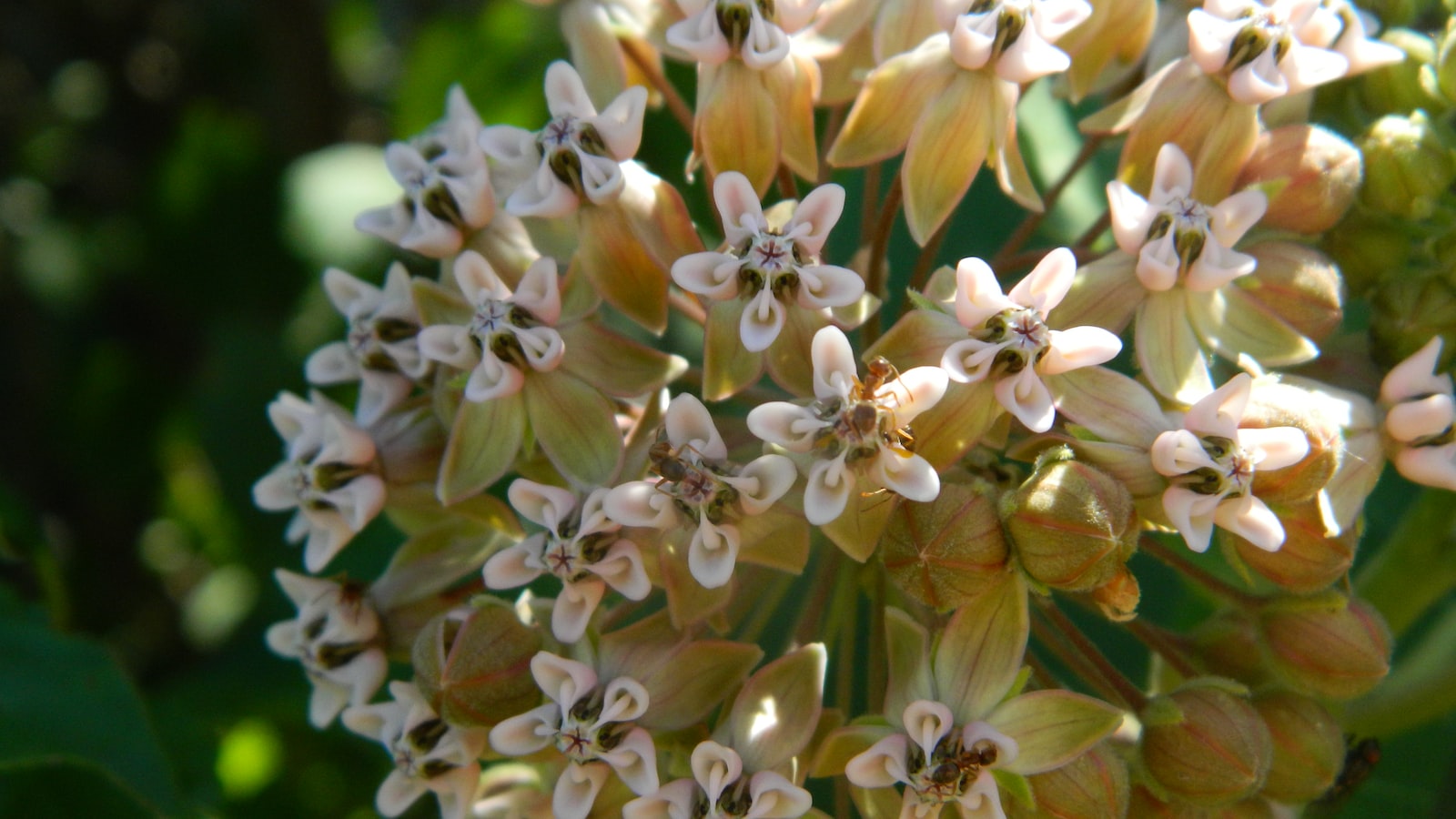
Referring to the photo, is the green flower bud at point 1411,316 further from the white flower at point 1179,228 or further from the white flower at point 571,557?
the white flower at point 571,557

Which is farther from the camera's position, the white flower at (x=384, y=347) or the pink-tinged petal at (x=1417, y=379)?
the white flower at (x=384, y=347)

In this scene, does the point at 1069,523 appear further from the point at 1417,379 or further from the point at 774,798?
the point at 1417,379

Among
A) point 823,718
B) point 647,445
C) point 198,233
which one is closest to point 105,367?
point 198,233

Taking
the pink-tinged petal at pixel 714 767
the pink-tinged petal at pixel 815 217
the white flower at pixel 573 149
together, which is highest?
the white flower at pixel 573 149

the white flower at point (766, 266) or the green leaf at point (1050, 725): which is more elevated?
the white flower at point (766, 266)

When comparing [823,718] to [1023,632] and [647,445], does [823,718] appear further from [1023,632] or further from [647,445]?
[647,445]

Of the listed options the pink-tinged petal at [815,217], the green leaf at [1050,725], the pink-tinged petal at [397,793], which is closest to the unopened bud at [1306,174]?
the pink-tinged petal at [815,217]
